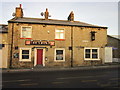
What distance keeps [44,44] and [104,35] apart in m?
10.8

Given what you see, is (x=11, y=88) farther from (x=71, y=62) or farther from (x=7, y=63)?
(x=71, y=62)

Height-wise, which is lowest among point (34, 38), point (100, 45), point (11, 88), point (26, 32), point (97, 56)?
point (11, 88)

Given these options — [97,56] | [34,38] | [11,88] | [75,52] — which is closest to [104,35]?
[97,56]

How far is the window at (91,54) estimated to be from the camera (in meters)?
15.3

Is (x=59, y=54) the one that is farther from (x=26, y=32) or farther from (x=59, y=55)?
(x=26, y=32)

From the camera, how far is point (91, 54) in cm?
1531

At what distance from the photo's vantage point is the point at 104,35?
641 inches

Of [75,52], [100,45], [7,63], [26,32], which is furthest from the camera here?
[100,45]

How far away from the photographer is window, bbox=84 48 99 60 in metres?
15.3

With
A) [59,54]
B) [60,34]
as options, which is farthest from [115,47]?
[59,54]

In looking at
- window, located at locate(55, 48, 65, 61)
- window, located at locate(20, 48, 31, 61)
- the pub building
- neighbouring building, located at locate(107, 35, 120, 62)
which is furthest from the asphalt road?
neighbouring building, located at locate(107, 35, 120, 62)

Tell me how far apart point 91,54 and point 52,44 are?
682 centimetres

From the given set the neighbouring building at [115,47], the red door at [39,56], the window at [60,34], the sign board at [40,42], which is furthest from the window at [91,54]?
the red door at [39,56]

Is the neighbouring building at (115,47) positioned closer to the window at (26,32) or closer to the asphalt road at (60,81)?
the asphalt road at (60,81)
